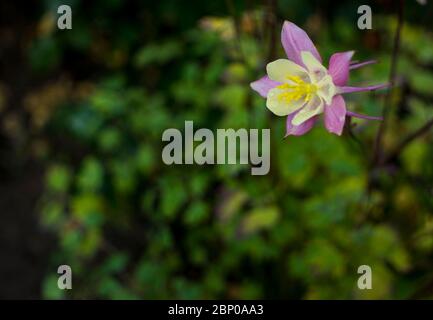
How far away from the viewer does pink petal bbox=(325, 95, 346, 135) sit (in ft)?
2.22

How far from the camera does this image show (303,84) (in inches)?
28.6

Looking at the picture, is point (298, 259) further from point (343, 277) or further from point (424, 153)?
point (424, 153)

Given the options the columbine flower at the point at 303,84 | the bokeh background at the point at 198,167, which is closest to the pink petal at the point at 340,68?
the columbine flower at the point at 303,84

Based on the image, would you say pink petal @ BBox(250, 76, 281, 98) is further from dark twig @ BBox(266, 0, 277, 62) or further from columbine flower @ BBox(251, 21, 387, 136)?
dark twig @ BBox(266, 0, 277, 62)

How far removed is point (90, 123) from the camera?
→ 5.45ft

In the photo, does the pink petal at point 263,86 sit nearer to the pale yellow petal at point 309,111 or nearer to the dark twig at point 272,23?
the pale yellow petal at point 309,111

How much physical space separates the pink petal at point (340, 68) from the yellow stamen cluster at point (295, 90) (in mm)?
33

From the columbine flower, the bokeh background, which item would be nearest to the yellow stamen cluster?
the columbine flower

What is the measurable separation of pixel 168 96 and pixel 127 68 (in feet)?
0.85

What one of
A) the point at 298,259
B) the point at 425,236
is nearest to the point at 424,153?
the point at 425,236

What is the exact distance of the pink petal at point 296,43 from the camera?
710 mm

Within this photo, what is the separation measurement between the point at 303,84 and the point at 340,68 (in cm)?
5

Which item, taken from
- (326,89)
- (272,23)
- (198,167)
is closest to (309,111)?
(326,89)

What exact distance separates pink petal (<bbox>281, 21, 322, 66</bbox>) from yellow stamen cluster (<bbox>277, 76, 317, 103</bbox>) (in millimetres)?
21
